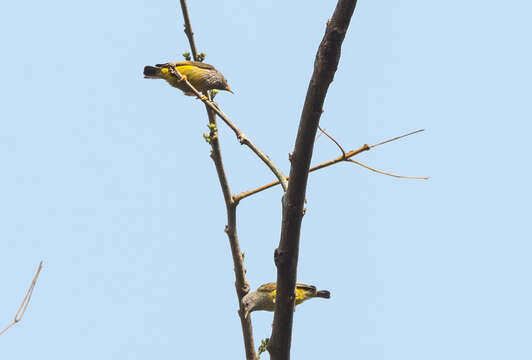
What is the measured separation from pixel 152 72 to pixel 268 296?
308cm

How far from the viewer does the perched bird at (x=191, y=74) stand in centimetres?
725

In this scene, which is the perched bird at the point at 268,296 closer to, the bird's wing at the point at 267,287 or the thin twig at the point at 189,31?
the bird's wing at the point at 267,287

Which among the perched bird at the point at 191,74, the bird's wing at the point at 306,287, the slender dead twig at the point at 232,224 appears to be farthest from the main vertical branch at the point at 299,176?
the perched bird at the point at 191,74

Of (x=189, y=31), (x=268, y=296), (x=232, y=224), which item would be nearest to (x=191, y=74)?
(x=189, y=31)

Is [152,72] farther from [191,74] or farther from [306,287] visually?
[306,287]

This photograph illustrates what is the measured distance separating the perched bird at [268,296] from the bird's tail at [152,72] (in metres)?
2.91

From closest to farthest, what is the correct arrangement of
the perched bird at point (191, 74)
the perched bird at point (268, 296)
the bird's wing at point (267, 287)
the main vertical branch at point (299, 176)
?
the main vertical branch at point (299, 176) → the perched bird at point (268, 296) → the bird's wing at point (267, 287) → the perched bird at point (191, 74)

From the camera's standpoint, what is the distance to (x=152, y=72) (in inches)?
289

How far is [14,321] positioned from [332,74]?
74.5 inches

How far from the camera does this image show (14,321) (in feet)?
9.06

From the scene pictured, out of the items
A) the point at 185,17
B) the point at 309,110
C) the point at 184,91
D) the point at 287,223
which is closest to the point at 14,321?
the point at 287,223

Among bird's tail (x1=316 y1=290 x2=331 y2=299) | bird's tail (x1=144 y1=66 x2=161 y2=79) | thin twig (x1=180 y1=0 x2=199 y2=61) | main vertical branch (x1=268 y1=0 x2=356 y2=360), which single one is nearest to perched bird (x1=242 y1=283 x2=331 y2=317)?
bird's tail (x1=316 y1=290 x2=331 y2=299)

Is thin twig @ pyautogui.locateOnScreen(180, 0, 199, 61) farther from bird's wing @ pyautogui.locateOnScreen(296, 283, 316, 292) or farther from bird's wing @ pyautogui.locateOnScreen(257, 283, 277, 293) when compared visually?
bird's wing @ pyautogui.locateOnScreen(296, 283, 316, 292)

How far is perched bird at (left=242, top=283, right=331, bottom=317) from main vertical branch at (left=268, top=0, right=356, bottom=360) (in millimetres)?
1899
